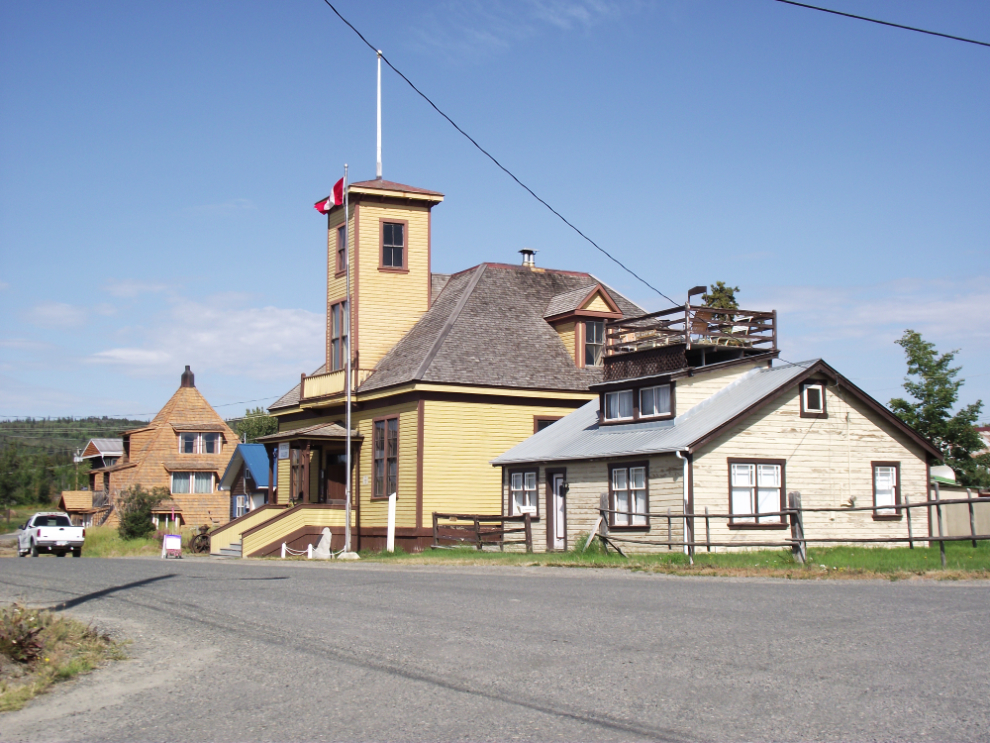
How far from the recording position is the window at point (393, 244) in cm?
3834

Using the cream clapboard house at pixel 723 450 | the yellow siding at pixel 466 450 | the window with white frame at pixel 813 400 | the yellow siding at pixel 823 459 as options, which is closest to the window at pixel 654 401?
the cream clapboard house at pixel 723 450

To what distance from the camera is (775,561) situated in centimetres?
2269

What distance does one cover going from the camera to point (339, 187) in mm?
35031

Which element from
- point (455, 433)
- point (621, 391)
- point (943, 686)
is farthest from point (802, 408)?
point (943, 686)

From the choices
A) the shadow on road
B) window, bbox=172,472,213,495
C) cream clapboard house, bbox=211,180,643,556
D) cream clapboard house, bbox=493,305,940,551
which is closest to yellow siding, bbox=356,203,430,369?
cream clapboard house, bbox=211,180,643,556

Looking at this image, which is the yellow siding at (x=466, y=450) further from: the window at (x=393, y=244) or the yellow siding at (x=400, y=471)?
the window at (x=393, y=244)

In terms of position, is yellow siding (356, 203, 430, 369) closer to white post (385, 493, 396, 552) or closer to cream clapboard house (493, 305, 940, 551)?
white post (385, 493, 396, 552)

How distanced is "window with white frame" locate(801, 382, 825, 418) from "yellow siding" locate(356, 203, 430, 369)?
1553 centimetres

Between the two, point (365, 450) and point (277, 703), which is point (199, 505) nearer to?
point (365, 450)

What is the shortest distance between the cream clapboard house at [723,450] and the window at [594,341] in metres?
5.77

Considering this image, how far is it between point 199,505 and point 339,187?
39924 mm

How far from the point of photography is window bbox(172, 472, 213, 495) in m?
69.2

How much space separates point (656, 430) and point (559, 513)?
174 inches

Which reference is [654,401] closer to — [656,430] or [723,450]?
[656,430]
